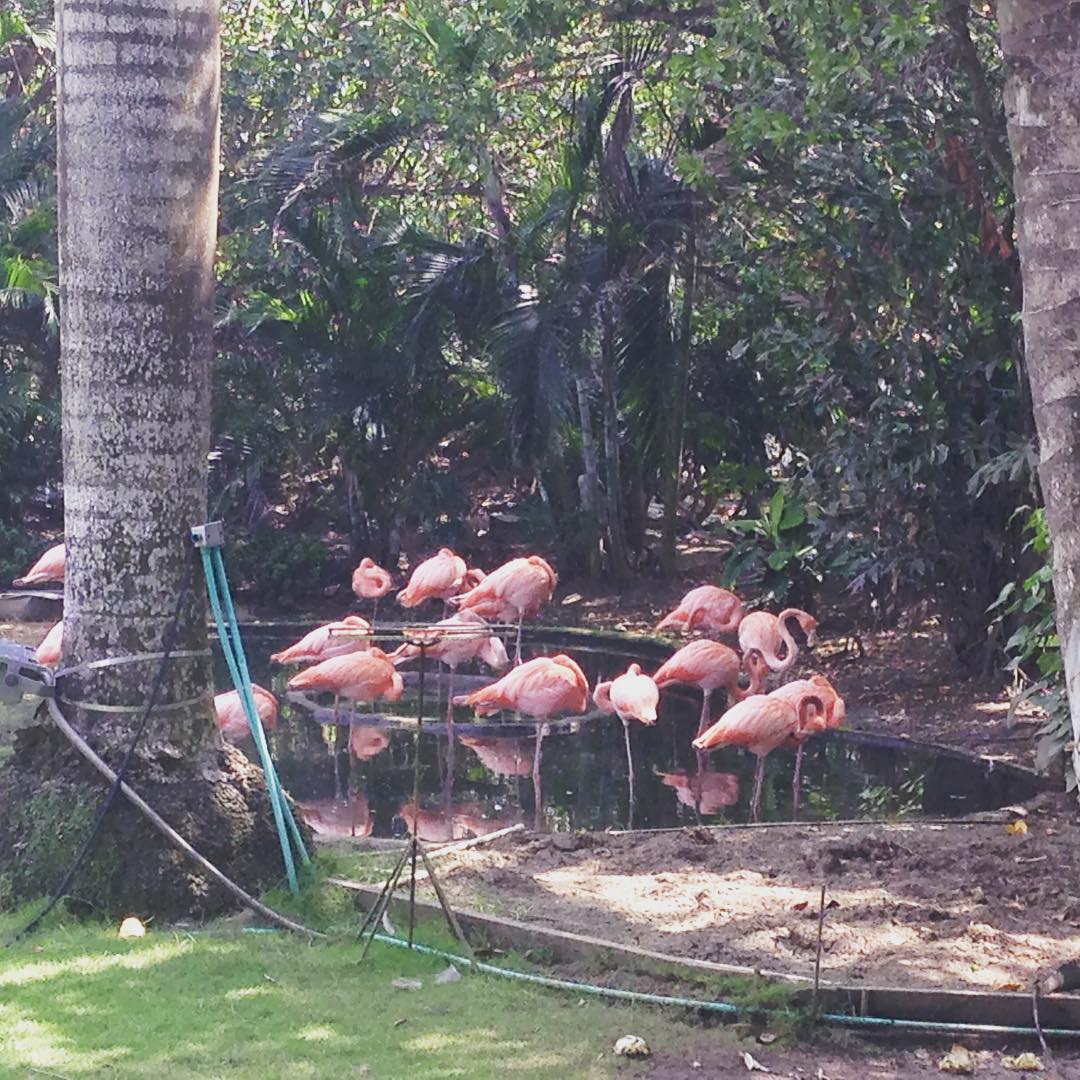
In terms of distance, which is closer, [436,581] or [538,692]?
[538,692]

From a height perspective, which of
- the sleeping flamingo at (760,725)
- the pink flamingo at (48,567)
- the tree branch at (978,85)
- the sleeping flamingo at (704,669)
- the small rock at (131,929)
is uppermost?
the tree branch at (978,85)

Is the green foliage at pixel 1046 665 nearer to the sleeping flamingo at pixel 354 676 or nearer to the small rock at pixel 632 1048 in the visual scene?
the sleeping flamingo at pixel 354 676

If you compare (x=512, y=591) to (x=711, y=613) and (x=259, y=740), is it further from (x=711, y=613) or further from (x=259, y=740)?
(x=259, y=740)

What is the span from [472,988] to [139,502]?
2.13 metres

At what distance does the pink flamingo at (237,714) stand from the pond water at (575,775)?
201 mm

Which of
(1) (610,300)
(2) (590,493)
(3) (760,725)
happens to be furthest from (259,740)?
(2) (590,493)

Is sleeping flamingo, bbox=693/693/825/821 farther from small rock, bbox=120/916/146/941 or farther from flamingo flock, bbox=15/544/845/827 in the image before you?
small rock, bbox=120/916/146/941

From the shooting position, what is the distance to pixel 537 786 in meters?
8.64

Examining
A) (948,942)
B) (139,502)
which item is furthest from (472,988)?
(139,502)

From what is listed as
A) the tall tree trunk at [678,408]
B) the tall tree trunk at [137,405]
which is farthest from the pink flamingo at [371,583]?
the tall tree trunk at [137,405]

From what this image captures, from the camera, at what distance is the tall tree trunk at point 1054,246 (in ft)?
12.0

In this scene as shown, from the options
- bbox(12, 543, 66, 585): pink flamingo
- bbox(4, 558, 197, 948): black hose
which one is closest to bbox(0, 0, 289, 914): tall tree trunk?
bbox(4, 558, 197, 948): black hose

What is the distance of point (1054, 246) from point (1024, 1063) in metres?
2.22

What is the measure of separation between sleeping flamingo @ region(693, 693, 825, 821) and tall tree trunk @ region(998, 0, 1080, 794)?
180 inches
